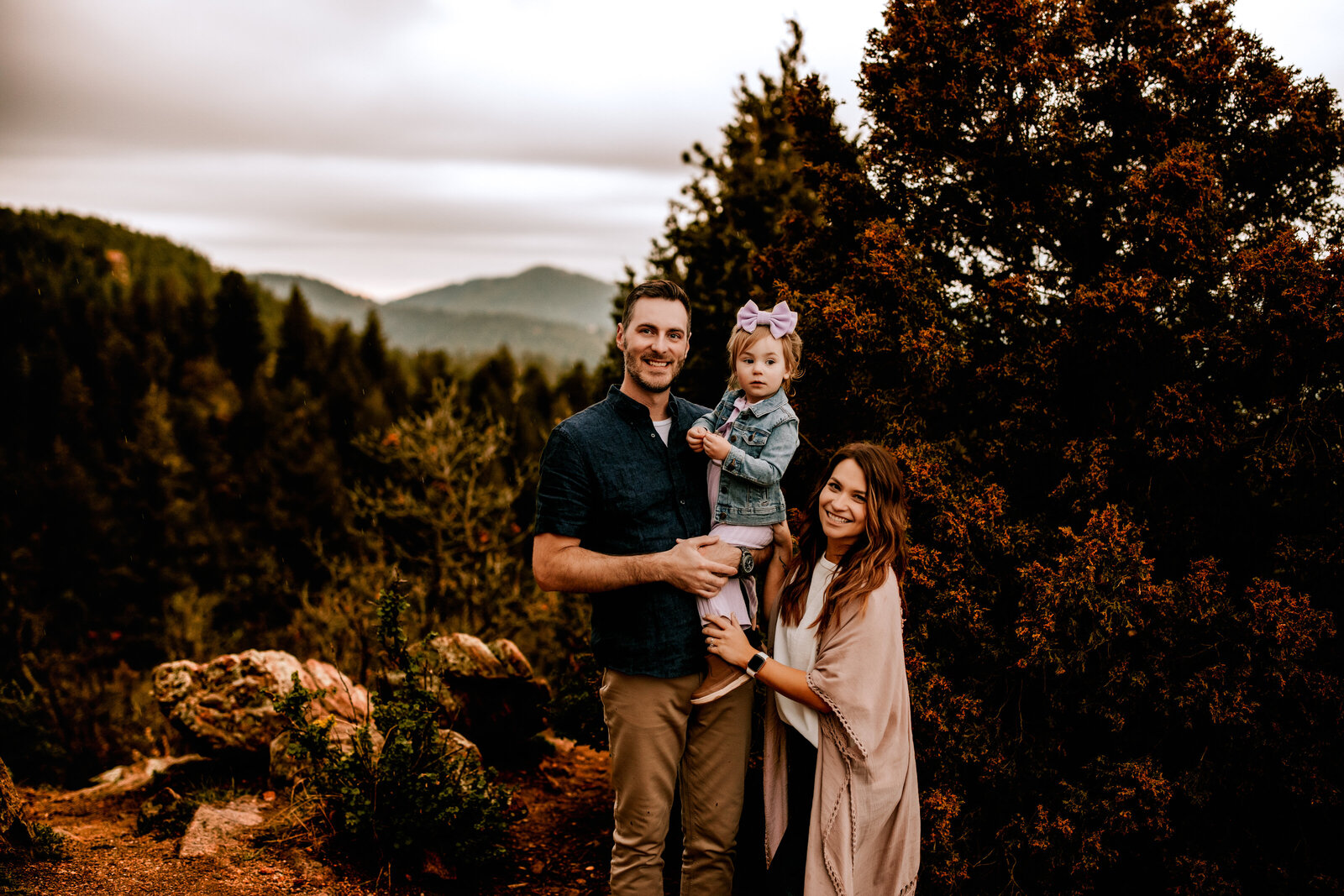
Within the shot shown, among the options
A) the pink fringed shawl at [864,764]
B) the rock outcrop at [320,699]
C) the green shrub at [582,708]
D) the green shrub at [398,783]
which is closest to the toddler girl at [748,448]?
the pink fringed shawl at [864,764]

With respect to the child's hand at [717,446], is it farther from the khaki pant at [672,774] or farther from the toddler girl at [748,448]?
the khaki pant at [672,774]

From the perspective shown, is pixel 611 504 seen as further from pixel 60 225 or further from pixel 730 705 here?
pixel 60 225

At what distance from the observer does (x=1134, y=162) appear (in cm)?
484

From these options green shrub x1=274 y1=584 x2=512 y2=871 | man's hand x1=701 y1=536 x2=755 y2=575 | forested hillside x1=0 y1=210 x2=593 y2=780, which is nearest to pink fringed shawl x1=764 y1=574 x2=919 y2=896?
man's hand x1=701 y1=536 x2=755 y2=575

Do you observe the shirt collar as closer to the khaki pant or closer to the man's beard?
the man's beard

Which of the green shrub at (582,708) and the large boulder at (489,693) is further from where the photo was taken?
the large boulder at (489,693)

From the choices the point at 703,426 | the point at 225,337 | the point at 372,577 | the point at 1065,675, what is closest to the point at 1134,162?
the point at 1065,675

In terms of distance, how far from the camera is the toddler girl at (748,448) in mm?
3186

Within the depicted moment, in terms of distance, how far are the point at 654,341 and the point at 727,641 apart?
3.90ft

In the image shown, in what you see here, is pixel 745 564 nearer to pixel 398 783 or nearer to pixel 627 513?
pixel 627 513

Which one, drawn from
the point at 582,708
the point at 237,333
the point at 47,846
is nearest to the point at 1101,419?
the point at 582,708

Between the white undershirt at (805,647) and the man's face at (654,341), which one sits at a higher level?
the man's face at (654,341)

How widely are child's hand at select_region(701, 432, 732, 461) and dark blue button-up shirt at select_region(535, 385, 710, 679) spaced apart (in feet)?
0.57

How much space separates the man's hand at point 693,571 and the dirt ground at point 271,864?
2839 mm
